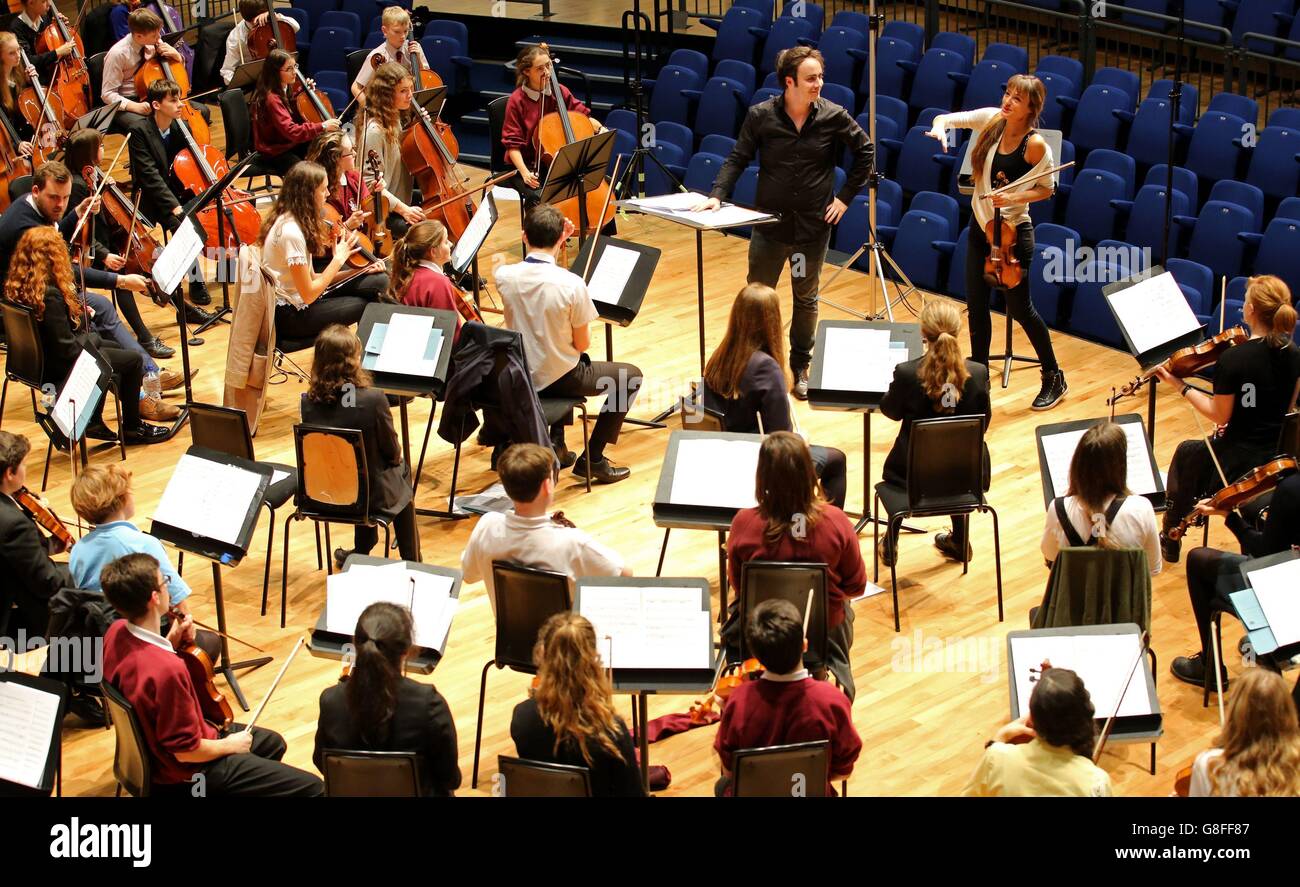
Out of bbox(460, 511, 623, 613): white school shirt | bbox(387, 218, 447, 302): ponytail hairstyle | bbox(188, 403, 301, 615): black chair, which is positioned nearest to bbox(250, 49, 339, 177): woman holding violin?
bbox(387, 218, 447, 302): ponytail hairstyle

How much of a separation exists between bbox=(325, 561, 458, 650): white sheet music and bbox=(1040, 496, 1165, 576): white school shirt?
1977mm

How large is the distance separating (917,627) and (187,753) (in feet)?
9.30

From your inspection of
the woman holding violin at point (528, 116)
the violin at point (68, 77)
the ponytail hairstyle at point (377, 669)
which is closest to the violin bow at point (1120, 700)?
the ponytail hairstyle at point (377, 669)

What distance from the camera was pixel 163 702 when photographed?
4.40m

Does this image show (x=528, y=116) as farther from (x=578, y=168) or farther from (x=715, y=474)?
(x=715, y=474)

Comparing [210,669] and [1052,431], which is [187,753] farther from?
[1052,431]

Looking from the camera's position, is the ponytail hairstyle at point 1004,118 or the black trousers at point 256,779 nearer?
the black trousers at point 256,779

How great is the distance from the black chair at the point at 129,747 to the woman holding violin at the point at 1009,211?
4692mm

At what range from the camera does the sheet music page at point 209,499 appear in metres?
5.39

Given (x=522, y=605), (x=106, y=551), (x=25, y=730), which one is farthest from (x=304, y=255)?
(x=25, y=730)

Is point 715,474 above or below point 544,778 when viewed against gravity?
above

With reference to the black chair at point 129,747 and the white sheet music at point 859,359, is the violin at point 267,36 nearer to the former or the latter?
the white sheet music at point 859,359

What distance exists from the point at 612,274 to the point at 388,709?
342 centimetres

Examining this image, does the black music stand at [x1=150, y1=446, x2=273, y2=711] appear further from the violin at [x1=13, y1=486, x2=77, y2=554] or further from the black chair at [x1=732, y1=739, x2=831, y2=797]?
the black chair at [x1=732, y1=739, x2=831, y2=797]
